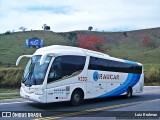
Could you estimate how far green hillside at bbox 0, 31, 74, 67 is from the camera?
2771 inches

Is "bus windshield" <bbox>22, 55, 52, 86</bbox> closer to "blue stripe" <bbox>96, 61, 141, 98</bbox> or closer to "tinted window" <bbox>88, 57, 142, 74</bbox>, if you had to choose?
"tinted window" <bbox>88, 57, 142, 74</bbox>

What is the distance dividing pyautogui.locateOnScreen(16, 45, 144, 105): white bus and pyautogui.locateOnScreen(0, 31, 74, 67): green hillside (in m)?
45.0

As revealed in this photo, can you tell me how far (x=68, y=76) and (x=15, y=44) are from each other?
70.7 m

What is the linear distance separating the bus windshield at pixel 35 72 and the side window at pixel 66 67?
0.34 metres

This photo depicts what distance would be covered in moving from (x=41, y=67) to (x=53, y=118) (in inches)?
142

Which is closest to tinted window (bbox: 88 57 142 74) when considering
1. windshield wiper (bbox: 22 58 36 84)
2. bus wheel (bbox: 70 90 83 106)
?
bus wheel (bbox: 70 90 83 106)

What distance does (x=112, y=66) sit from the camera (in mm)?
20672

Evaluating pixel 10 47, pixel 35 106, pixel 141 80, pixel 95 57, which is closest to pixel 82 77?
pixel 95 57

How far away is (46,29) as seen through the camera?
111312 mm

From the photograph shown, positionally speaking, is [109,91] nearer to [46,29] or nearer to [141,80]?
[141,80]

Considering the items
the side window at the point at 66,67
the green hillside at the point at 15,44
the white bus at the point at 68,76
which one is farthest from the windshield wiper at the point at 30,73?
the green hillside at the point at 15,44

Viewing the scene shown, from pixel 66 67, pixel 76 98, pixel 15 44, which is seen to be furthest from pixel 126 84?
pixel 15 44

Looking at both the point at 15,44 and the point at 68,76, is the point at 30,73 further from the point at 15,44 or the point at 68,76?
the point at 15,44

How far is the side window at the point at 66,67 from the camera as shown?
52.5ft
